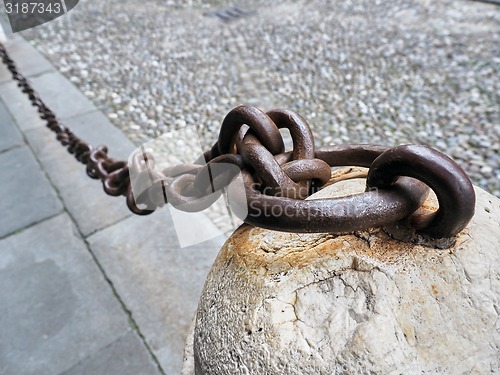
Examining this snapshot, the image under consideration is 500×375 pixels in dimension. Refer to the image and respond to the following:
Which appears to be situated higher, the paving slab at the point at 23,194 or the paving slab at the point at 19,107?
the paving slab at the point at 23,194

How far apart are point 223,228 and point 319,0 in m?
4.07

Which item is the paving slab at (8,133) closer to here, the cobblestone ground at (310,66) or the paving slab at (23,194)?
the paving slab at (23,194)

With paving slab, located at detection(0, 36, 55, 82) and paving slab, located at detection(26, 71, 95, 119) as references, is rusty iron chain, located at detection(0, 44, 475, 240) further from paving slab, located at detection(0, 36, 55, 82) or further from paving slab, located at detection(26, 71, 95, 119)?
paving slab, located at detection(0, 36, 55, 82)

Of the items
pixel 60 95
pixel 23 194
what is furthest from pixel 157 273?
pixel 60 95

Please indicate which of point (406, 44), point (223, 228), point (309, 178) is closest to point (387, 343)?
point (309, 178)

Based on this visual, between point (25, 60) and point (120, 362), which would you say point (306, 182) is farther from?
point (25, 60)

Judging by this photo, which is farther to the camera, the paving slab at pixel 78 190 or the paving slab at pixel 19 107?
the paving slab at pixel 19 107

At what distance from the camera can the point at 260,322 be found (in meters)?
0.82

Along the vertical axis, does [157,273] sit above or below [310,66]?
below

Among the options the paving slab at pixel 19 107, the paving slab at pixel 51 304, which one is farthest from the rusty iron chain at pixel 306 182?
the paving slab at pixel 19 107

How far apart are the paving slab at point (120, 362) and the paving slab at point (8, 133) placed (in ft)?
6.23

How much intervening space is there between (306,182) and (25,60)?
4238mm

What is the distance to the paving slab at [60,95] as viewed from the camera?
3.57 meters

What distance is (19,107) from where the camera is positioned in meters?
3.63
